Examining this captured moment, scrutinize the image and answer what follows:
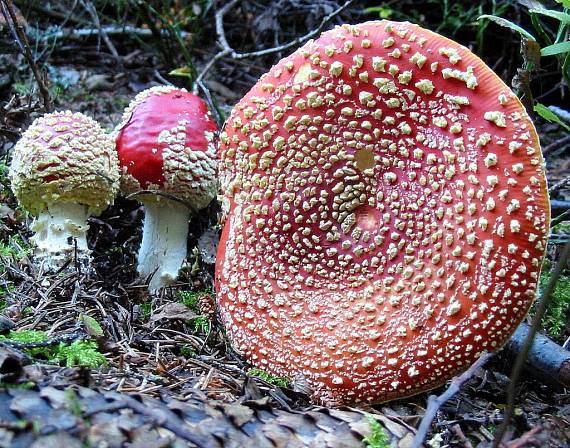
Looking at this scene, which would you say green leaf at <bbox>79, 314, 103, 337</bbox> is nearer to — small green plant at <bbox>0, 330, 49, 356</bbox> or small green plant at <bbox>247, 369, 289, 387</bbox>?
small green plant at <bbox>0, 330, 49, 356</bbox>

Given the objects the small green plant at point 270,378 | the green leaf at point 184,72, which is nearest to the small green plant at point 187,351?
the small green plant at point 270,378

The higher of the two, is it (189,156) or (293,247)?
(189,156)

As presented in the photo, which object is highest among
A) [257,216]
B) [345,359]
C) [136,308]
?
[257,216]

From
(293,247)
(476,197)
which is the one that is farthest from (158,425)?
(476,197)

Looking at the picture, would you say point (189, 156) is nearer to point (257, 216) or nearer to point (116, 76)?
point (257, 216)

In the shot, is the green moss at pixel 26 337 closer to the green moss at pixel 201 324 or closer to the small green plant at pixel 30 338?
the small green plant at pixel 30 338

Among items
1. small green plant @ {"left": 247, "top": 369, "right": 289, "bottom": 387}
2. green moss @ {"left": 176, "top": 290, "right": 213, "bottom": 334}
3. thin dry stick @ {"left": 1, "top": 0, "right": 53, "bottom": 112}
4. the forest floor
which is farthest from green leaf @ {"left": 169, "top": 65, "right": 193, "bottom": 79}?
small green plant @ {"left": 247, "top": 369, "right": 289, "bottom": 387}

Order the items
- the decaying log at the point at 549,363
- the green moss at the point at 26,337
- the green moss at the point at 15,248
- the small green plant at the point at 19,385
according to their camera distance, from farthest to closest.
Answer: the green moss at the point at 15,248
the decaying log at the point at 549,363
the green moss at the point at 26,337
the small green plant at the point at 19,385
